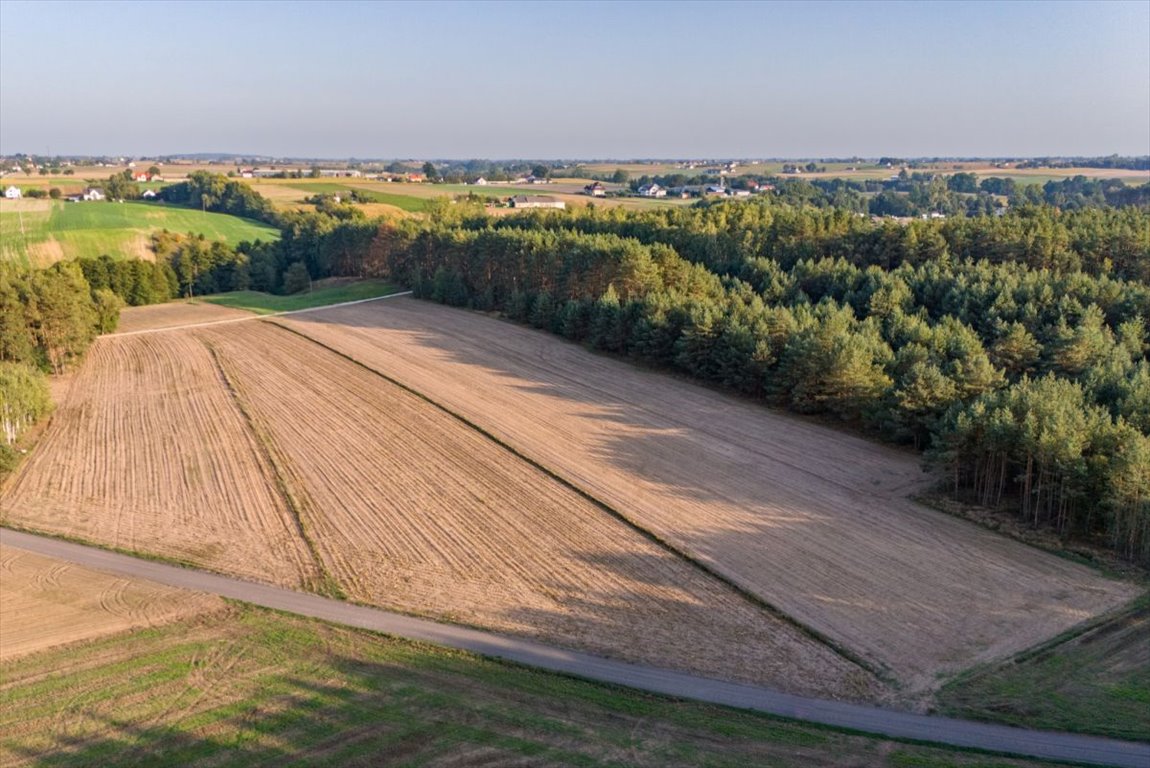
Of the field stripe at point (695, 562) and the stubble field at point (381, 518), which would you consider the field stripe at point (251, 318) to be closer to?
the stubble field at point (381, 518)

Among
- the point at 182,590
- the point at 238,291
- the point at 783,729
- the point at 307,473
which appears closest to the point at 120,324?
the point at 238,291

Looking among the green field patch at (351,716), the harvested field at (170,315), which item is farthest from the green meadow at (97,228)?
the green field patch at (351,716)

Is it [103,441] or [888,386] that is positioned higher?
[888,386]

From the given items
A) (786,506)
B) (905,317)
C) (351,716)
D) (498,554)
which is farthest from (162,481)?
(905,317)

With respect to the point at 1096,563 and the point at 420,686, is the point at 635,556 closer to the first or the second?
the point at 420,686

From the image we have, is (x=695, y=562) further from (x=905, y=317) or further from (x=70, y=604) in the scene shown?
(x=905, y=317)

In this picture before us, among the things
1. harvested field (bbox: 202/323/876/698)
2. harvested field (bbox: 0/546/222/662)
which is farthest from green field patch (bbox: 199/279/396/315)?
harvested field (bbox: 0/546/222/662)

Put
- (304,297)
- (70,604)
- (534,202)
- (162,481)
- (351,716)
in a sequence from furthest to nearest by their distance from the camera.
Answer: (534,202)
(304,297)
(162,481)
(70,604)
(351,716)
